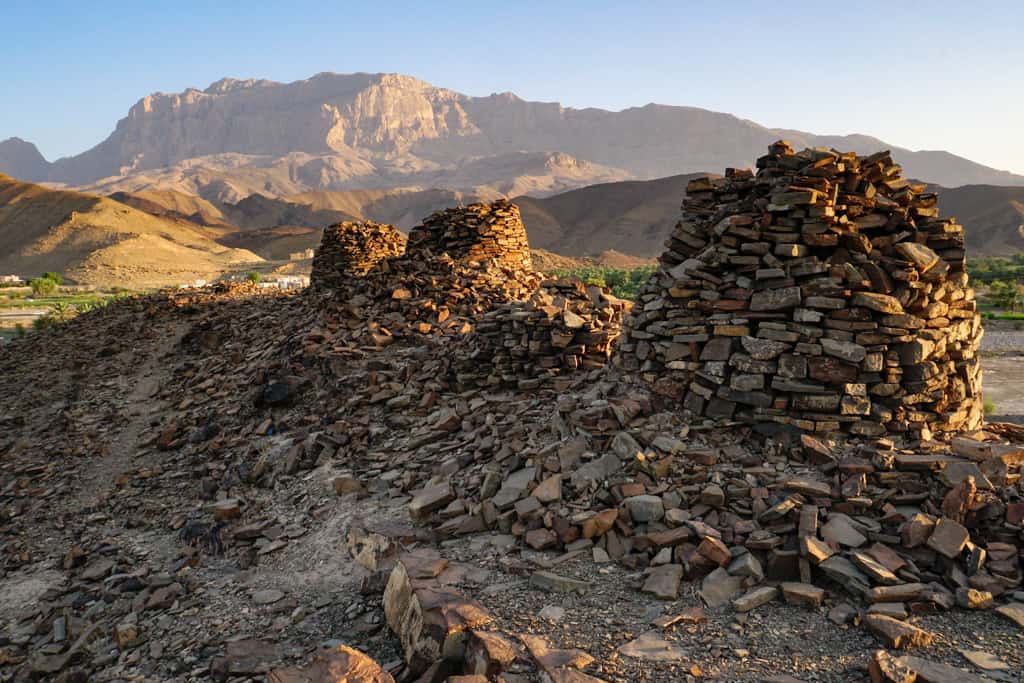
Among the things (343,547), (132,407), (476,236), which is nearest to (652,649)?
(343,547)

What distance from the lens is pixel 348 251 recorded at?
17.1 metres

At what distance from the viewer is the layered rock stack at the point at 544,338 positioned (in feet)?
26.9

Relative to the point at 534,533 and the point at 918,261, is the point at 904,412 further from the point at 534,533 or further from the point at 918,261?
the point at 534,533

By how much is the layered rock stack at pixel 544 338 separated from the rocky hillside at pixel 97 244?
130ft

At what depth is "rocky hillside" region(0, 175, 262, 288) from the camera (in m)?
46.2

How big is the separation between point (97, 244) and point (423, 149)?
14099 centimetres

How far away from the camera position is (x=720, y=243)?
19.6 feet

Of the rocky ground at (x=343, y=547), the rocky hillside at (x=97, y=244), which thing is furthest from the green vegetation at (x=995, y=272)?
the rocky hillside at (x=97, y=244)

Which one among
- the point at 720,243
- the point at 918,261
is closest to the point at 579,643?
the point at 720,243

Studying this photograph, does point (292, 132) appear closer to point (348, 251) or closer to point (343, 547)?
point (348, 251)

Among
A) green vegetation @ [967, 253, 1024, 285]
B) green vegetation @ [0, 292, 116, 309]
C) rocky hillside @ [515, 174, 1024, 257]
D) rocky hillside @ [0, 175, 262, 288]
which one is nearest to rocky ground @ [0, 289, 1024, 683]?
green vegetation @ [0, 292, 116, 309]

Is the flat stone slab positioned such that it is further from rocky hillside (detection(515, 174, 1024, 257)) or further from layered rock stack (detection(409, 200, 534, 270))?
rocky hillside (detection(515, 174, 1024, 257))

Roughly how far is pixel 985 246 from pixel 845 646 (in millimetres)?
72917

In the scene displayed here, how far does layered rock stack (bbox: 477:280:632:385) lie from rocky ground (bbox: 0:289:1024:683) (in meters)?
0.43
